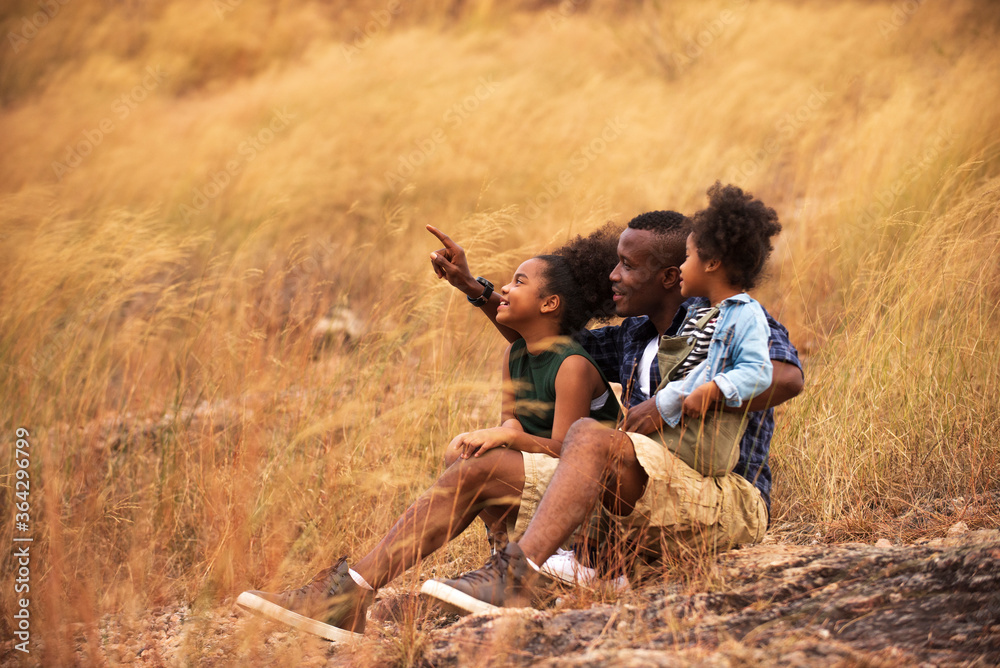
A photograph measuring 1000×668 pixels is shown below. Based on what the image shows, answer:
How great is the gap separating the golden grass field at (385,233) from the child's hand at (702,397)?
62 cm

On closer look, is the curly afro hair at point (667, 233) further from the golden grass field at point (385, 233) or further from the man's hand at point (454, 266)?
Result: the golden grass field at point (385, 233)

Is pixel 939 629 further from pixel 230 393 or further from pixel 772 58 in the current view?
pixel 772 58

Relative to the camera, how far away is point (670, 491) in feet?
6.23

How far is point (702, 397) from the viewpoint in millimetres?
1804

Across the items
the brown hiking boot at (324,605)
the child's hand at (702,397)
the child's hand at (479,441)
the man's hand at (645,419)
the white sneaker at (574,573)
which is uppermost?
the child's hand at (702,397)

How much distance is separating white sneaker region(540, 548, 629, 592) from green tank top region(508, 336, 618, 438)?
14.0 inches

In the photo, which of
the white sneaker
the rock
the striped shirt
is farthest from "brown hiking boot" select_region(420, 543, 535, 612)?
the rock

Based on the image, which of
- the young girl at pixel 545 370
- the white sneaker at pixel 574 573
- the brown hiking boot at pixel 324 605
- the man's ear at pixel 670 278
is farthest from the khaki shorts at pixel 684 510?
the brown hiking boot at pixel 324 605

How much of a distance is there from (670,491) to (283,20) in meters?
7.88

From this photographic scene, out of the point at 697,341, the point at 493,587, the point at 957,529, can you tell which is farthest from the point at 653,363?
the point at 957,529

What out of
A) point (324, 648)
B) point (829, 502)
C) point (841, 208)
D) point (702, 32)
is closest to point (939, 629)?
point (829, 502)

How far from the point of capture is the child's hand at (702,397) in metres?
1.80

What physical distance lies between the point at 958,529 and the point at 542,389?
3.92ft

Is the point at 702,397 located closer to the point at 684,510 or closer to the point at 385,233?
the point at 684,510
